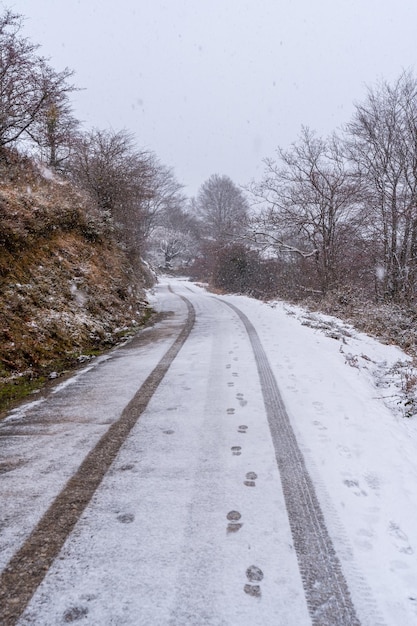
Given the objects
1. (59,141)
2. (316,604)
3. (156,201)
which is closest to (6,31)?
(59,141)

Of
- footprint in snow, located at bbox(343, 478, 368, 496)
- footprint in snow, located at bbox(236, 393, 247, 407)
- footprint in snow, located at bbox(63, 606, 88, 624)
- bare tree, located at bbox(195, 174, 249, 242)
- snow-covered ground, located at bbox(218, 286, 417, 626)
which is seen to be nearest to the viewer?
footprint in snow, located at bbox(63, 606, 88, 624)

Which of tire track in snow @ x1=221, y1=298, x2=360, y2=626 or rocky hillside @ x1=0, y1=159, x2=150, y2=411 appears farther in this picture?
rocky hillside @ x1=0, y1=159, x2=150, y2=411

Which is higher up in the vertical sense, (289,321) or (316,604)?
(289,321)

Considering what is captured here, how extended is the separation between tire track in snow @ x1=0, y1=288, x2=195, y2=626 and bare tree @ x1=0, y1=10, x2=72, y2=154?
309 inches

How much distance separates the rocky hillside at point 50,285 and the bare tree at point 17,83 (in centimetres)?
115

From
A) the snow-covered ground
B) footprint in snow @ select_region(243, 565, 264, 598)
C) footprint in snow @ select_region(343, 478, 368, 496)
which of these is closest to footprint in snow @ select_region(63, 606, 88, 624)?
footprint in snow @ select_region(243, 565, 264, 598)

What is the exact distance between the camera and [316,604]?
1755 millimetres

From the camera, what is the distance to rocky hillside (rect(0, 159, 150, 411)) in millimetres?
5536

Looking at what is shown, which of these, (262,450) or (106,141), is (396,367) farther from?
(106,141)

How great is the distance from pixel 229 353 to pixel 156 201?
91.7 ft

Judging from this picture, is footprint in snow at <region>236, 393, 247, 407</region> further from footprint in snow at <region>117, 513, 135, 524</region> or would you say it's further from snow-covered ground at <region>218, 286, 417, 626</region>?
footprint in snow at <region>117, 513, 135, 524</region>

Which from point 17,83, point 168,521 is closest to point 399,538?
point 168,521

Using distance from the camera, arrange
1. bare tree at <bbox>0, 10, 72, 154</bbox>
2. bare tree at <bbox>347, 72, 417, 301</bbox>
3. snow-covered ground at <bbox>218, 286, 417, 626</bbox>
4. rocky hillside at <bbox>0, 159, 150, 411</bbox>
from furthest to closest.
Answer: bare tree at <bbox>347, 72, 417, 301</bbox>
bare tree at <bbox>0, 10, 72, 154</bbox>
rocky hillside at <bbox>0, 159, 150, 411</bbox>
snow-covered ground at <bbox>218, 286, 417, 626</bbox>

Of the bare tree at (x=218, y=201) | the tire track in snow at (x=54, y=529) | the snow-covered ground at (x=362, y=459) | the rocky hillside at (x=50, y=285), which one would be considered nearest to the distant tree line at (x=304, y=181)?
the rocky hillside at (x=50, y=285)
